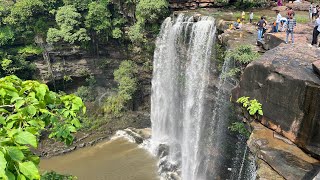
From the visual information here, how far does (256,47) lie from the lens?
14258mm

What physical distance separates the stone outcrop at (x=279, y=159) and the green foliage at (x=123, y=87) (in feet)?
46.7

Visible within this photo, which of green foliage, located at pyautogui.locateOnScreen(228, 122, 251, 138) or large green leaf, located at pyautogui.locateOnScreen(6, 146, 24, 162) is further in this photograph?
green foliage, located at pyautogui.locateOnScreen(228, 122, 251, 138)

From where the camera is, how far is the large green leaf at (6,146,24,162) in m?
2.71

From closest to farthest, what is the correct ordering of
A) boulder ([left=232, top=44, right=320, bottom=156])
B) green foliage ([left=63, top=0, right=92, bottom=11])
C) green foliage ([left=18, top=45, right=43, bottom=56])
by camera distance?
boulder ([left=232, top=44, right=320, bottom=156]) → green foliage ([left=63, top=0, right=92, bottom=11]) → green foliage ([left=18, top=45, right=43, bottom=56])

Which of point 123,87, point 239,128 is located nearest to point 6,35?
point 123,87

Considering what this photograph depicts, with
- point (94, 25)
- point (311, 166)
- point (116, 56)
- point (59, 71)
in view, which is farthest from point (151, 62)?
point (311, 166)

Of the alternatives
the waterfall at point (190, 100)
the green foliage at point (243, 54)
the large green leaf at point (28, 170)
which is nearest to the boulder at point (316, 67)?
the green foliage at point (243, 54)

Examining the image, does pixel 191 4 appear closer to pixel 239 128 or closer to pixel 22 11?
pixel 239 128

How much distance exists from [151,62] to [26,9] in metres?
10.3

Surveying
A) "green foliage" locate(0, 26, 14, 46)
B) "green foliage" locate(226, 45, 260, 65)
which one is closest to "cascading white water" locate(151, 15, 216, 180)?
"green foliage" locate(226, 45, 260, 65)

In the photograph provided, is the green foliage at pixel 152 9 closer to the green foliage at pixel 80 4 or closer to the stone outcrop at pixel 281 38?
the green foliage at pixel 80 4

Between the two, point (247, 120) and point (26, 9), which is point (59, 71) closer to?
point (26, 9)

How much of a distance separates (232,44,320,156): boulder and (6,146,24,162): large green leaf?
26.2 ft

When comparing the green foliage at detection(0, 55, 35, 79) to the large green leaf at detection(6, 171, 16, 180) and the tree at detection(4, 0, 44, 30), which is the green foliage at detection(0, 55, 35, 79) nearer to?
the tree at detection(4, 0, 44, 30)
